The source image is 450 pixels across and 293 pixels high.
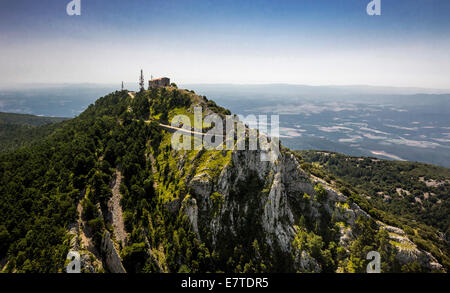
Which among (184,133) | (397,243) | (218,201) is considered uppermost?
Answer: (184,133)

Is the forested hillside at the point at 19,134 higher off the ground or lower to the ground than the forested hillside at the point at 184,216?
higher

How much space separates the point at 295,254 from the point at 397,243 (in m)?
25.5

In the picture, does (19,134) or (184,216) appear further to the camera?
(19,134)

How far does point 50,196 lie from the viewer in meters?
53.0

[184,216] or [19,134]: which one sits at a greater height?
[19,134]

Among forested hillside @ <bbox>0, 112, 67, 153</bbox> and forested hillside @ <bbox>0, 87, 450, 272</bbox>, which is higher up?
forested hillside @ <bbox>0, 112, 67, 153</bbox>

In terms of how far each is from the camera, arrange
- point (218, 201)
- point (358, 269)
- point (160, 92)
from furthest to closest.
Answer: point (160, 92), point (218, 201), point (358, 269)

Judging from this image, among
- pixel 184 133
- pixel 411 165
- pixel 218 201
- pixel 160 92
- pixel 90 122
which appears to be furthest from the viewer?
pixel 411 165

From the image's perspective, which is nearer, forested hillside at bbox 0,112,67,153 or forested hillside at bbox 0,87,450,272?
forested hillside at bbox 0,87,450,272

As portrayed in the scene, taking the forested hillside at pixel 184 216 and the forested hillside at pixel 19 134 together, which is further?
the forested hillside at pixel 19 134

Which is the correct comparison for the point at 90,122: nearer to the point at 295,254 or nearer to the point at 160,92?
the point at 160,92

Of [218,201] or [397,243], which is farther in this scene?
[218,201]
